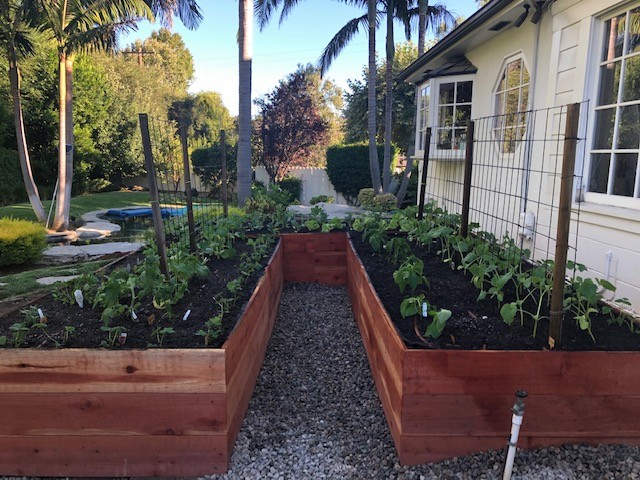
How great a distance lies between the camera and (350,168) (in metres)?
16.1

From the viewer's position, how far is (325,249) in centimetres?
570

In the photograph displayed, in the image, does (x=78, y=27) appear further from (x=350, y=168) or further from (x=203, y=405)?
(x=203, y=405)

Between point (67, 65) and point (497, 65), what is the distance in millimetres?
9456

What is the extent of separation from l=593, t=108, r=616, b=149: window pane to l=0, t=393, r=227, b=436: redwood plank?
341 centimetres

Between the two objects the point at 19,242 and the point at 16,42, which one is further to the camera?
the point at 16,42

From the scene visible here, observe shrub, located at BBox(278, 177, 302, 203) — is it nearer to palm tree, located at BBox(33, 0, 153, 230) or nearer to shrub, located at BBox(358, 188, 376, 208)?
shrub, located at BBox(358, 188, 376, 208)

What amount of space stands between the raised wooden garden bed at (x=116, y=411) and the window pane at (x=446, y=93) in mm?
6570

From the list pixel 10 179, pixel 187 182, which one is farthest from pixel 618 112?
pixel 10 179

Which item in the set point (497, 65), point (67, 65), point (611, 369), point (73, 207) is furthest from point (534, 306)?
point (73, 207)

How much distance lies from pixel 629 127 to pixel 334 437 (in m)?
3.03

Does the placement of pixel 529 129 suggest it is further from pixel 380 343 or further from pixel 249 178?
pixel 249 178

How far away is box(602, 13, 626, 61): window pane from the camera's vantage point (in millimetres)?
3457

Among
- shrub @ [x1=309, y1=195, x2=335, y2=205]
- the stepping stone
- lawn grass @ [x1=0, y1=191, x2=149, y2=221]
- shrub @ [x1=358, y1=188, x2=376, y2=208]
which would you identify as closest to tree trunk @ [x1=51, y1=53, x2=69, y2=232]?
lawn grass @ [x1=0, y1=191, x2=149, y2=221]

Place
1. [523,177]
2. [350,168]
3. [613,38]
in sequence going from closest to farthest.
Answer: [613,38], [523,177], [350,168]
